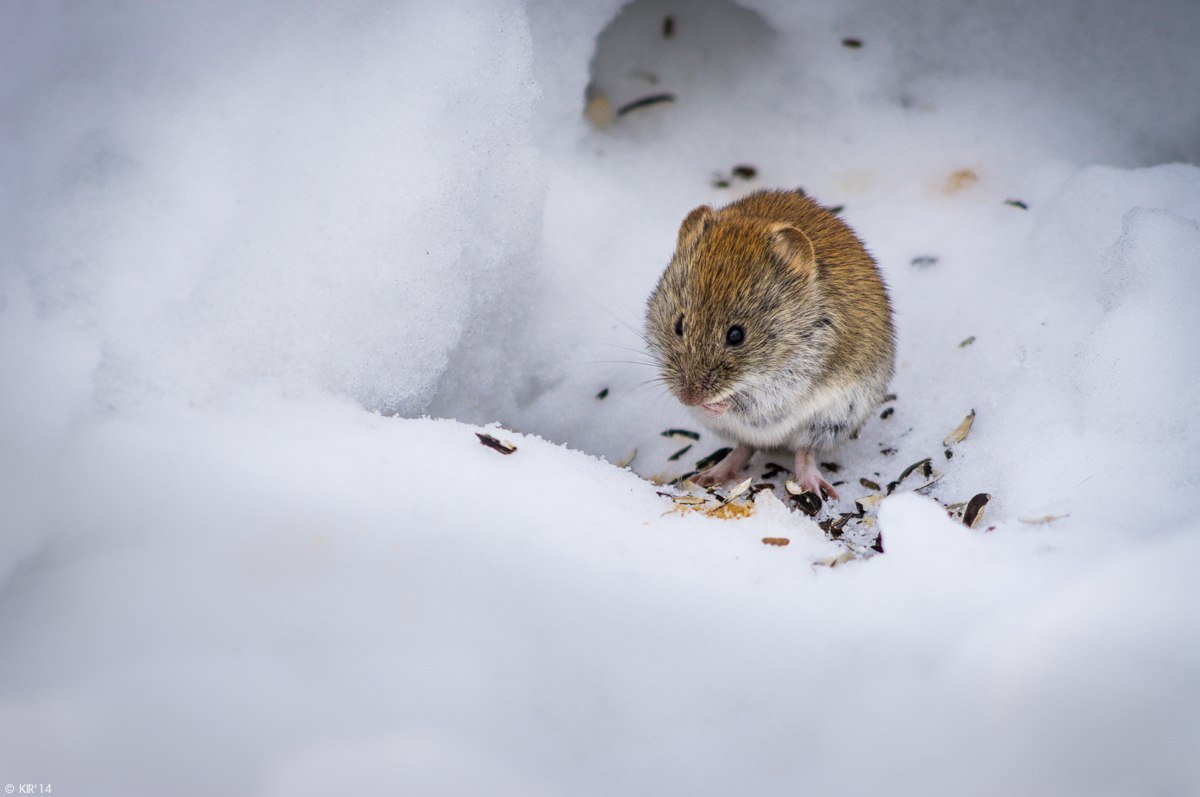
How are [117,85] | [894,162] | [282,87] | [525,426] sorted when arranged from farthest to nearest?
[894,162]
[525,426]
[282,87]
[117,85]

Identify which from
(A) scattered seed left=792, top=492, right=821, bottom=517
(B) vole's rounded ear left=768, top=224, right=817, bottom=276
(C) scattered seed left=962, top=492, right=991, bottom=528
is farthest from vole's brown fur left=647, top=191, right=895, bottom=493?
(C) scattered seed left=962, top=492, right=991, bottom=528

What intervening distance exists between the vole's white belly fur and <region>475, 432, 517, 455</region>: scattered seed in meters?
1.12

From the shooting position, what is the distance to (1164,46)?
4.73 metres

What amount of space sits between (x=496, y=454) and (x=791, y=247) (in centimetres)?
151

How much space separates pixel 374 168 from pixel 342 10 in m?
0.71

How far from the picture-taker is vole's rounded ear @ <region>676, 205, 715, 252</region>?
383 centimetres

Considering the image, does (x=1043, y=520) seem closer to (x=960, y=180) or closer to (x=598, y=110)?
(x=960, y=180)

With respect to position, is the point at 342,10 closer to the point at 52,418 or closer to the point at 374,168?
the point at 374,168

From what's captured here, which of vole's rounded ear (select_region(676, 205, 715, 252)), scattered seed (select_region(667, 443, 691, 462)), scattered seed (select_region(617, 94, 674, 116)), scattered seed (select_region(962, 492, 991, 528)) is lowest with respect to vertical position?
scattered seed (select_region(667, 443, 691, 462))

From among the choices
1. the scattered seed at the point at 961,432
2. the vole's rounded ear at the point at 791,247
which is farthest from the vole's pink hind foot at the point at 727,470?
the vole's rounded ear at the point at 791,247

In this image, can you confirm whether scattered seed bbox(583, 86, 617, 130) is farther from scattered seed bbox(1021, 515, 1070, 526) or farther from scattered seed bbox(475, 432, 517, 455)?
scattered seed bbox(1021, 515, 1070, 526)

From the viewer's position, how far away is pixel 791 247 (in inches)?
143

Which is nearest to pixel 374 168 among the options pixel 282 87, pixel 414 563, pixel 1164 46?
pixel 282 87

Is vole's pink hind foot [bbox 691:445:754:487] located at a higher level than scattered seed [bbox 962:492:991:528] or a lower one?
lower
